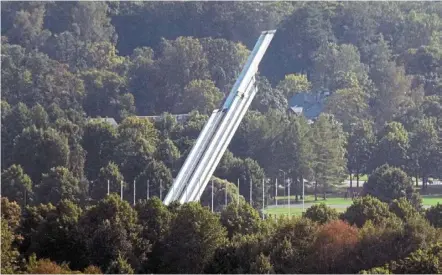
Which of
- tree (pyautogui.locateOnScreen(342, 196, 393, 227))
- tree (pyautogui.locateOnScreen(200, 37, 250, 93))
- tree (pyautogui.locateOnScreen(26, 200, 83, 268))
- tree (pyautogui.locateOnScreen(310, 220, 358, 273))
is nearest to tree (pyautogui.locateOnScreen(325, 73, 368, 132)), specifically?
tree (pyautogui.locateOnScreen(200, 37, 250, 93))

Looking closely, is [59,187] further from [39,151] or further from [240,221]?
[240,221]

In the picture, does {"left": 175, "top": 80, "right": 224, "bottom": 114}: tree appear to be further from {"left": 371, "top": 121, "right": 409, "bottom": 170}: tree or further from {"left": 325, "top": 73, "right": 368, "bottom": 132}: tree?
{"left": 371, "top": 121, "right": 409, "bottom": 170}: tree

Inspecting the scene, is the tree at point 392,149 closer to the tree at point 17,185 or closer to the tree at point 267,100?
the tree at point 267,100

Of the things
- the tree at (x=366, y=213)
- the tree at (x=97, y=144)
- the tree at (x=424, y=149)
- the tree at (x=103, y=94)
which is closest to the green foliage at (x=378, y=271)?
the tree at (x=366, y=213)

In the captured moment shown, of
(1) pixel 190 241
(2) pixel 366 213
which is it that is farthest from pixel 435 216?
(1) pixel 190 241

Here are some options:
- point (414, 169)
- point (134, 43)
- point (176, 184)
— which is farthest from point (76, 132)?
point (134, 43)

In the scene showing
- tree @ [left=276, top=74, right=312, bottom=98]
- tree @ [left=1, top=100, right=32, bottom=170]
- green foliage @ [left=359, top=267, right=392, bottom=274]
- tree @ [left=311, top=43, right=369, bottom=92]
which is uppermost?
tree @ [left=311, top=43, right=369, bottom=92]
